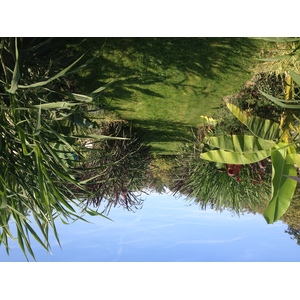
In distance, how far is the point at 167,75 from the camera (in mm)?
4113

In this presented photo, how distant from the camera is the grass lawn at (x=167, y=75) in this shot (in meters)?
3.65

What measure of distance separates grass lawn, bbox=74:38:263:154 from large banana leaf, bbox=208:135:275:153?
991 mm

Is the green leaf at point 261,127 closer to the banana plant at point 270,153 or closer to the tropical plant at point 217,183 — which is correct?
the banana plant at point 270,153

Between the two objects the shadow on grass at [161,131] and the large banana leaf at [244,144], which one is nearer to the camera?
the large banana leaf at [244,144]

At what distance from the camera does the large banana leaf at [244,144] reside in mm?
3277

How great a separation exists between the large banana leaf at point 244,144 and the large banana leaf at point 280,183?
106 millimetres

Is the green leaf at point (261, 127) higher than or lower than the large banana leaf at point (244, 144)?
higher

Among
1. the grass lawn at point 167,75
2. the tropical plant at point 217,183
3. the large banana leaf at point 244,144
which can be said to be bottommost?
the tropical plant at point 217,183

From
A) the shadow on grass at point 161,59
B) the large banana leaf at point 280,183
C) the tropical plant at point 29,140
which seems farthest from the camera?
the shadow on grass at point 161,59

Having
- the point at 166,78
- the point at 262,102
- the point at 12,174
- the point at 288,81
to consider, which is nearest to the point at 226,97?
the point at 262,102

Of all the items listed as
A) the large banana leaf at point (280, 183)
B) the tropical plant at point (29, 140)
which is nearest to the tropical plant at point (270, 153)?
the large banana leaf at point (280, 183)

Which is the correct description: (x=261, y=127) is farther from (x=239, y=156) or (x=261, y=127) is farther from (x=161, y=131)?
(x=161, y=131)

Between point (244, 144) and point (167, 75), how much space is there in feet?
4.09

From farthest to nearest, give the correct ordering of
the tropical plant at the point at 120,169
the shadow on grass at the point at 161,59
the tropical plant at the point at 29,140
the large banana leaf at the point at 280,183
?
1. the tropical plant at the point at 120,169
2. the shadow on grass at the point at 161,59
3. the large banana leaf at the point at 280,183
4. the tropical plant at the point at 29,140
